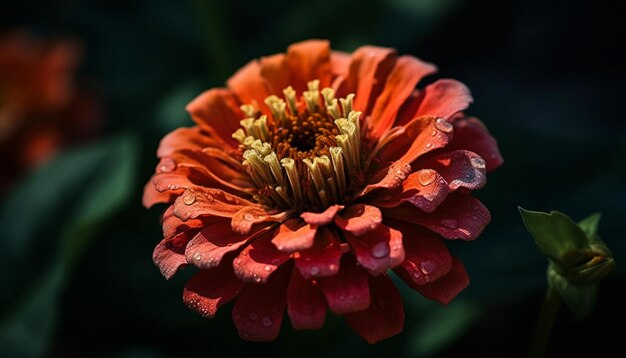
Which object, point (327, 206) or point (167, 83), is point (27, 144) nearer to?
point (167, 83)

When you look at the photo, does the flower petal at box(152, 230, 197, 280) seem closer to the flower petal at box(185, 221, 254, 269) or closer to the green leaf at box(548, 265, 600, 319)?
the flower petal at box(185, 221, 254, 269)

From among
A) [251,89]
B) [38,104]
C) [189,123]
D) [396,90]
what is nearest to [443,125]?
[396,90]

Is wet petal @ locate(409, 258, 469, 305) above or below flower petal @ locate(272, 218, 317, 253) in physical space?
below

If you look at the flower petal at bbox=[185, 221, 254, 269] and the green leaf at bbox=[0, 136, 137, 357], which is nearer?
the flower petal at bbox=[185, 221, 254, 269]

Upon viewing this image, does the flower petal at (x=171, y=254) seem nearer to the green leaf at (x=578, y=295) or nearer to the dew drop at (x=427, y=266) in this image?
the dew drop at (x=427, y=266)

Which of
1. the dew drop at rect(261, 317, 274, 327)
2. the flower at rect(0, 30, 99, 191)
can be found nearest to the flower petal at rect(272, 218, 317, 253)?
the dew drop at rect(261, 317, 274, 327)

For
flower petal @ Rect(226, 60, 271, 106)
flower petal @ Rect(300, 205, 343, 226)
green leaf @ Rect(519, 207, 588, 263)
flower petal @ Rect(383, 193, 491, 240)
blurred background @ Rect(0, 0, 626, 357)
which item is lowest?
blurred background @ Rect(0, 0, 626, 357)

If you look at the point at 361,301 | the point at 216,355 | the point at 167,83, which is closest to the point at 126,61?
the point at 167,83

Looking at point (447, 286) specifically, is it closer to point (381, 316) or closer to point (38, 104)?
point (381, 316)
